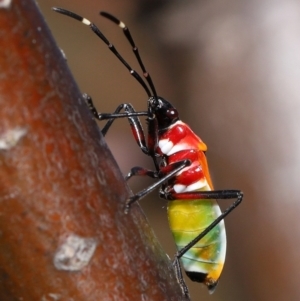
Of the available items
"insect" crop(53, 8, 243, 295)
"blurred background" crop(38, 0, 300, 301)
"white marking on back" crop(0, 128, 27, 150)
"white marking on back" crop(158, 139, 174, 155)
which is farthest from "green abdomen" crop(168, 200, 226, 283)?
"blurred background" crop(38, 0, 300, 301)

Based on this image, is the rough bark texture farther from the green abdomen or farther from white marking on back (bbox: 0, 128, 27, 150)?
the green abdomen

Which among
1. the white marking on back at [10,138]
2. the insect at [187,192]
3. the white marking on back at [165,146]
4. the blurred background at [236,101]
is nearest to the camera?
the white marking on back at [10,138]

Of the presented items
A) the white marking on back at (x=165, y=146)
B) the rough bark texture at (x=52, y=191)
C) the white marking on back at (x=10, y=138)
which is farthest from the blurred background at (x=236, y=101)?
the white marking on back at (x=10, y=138)

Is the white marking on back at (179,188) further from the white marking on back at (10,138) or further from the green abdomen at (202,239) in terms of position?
the white marking on back at (10,138)

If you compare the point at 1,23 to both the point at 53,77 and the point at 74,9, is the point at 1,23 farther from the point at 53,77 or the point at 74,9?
the point at 74,9

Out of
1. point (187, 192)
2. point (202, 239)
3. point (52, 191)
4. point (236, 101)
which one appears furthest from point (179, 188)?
point (236, 101)

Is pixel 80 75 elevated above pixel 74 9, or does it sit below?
below

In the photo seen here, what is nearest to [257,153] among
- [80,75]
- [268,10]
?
[268,10]
